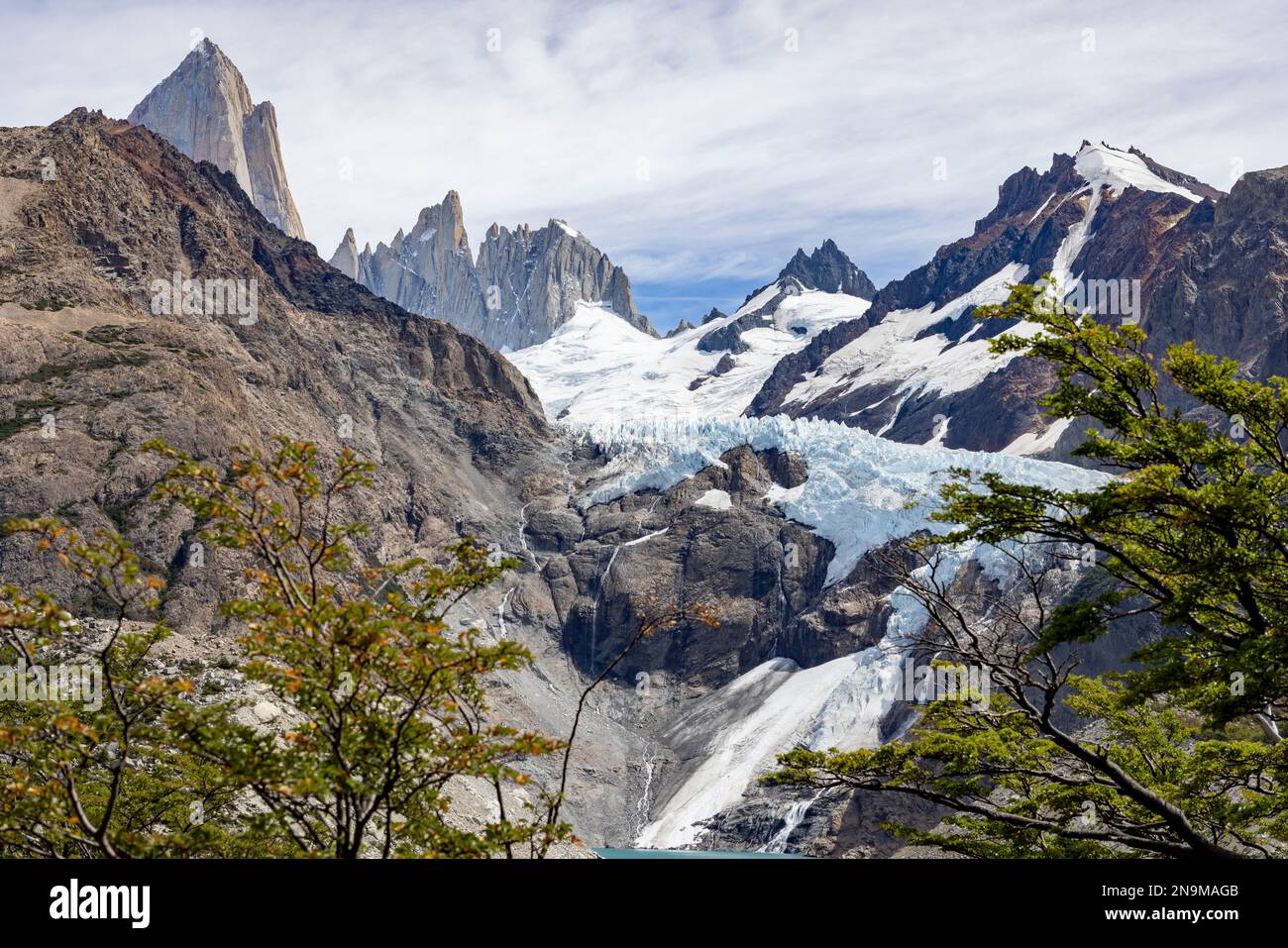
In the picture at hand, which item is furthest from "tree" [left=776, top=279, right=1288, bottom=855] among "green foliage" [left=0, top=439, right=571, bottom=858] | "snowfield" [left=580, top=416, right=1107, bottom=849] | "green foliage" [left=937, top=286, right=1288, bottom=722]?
"snowfield" [left=580, top=416, right=1107, bottom=849]

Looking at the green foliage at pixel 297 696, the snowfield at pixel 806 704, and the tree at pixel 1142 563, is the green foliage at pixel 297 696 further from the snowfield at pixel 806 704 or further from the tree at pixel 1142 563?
the snowfield at pixel 806 704

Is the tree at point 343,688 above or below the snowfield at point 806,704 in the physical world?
above

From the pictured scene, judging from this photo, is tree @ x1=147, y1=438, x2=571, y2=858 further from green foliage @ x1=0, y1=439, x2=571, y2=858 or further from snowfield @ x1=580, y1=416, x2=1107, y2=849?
snowfield @ x1=580, y1=416, x2=1107, y2=849

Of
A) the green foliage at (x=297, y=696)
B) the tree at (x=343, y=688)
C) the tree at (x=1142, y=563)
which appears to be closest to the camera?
the green foliage at (x=297, y=696)

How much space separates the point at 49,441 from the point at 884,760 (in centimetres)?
15317

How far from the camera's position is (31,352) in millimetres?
161875

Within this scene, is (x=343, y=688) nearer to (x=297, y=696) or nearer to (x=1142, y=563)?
(x=297, y=696)

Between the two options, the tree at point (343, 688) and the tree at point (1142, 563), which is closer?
the tree at point (343, 688)

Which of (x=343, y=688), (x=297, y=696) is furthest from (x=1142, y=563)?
(x=297, y=696)

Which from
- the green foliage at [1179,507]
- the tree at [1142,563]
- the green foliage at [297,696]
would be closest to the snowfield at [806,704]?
the tree at [1142,563]

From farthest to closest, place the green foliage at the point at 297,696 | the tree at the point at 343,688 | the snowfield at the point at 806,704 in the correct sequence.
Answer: the snowfield at the point at 806,704 → the tree at the point at 343,688 → the green foliage at the point at 297,696
